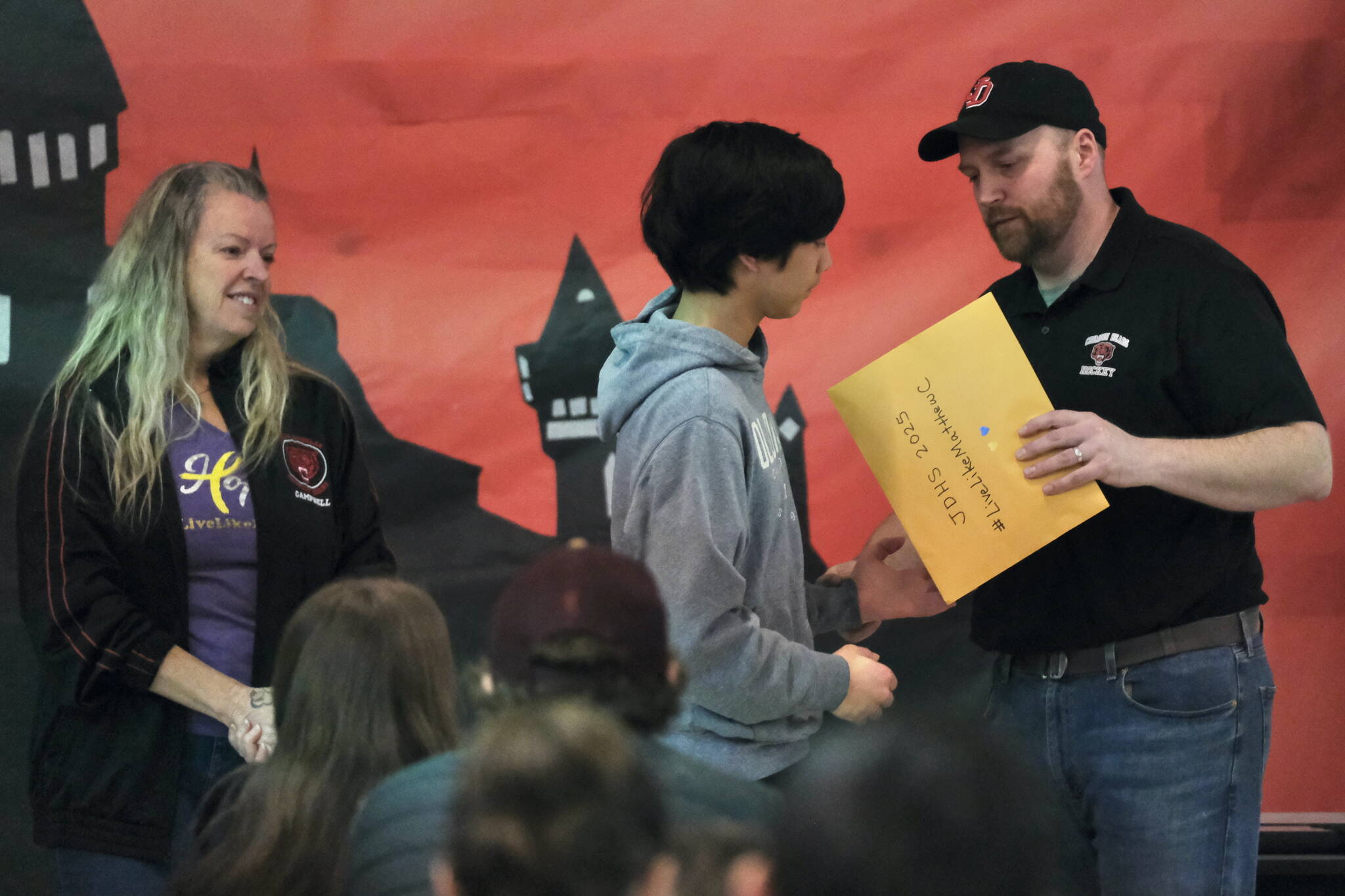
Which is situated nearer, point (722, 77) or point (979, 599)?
point (979, 599)

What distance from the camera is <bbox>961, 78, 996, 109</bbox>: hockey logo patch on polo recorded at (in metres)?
1.87

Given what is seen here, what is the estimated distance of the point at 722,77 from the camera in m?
2.47

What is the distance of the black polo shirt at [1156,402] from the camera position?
170 centimetres

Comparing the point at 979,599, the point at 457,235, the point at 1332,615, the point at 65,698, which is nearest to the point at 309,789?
the point at 65,698

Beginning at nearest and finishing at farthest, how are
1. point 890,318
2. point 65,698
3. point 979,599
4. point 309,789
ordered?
point 309,789 → point 65,698 → point 979,599 → point 890,318

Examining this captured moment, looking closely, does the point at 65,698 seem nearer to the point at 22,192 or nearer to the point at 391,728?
the point at 391,728

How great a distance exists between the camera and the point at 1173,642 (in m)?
1.73

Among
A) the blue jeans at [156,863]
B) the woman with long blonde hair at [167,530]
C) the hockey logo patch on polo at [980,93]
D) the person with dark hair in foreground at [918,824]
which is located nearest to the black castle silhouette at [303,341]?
the woman with long blonde hair at [167,530]

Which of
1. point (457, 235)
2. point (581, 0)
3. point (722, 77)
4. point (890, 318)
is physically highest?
point (581, 0)

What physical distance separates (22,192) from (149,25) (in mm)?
405

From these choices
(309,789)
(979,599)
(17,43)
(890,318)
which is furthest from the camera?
(890,318)

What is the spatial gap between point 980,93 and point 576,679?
1.26 metres

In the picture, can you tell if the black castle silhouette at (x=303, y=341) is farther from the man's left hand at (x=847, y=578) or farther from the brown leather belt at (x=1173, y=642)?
the brown leather belt at (x=1173, y=642)

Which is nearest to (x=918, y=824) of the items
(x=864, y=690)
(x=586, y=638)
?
(x=586, y=638)
